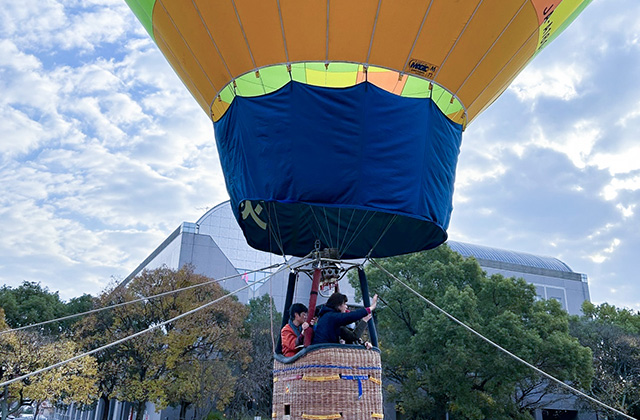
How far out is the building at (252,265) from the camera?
2794 centimetres

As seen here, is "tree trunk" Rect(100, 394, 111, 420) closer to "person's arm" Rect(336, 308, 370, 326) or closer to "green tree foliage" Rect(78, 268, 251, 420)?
"green tree foliage" Rect(78, 268, 251, 420)


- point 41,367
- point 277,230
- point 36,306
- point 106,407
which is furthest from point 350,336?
point 36,306

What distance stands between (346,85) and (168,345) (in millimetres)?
16533

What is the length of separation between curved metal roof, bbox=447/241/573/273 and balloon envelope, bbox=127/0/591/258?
2712 centimetres

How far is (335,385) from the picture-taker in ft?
14.6

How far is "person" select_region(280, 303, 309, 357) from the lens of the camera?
507 centimetres

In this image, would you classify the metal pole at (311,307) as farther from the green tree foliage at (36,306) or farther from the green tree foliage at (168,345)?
the green tree foliage at (36,306)

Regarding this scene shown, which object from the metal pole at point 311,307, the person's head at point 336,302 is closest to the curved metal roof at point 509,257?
the metal pole at point 311,307

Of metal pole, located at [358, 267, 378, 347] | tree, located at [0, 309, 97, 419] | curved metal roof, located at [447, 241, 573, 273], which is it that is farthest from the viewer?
curved metal roof, located at [447, 241, 573, 273]

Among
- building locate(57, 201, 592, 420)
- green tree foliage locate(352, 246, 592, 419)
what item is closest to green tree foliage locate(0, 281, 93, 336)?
building locate(57, 201, 592, 420)

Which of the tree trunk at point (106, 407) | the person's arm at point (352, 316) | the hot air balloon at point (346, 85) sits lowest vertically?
the tree trunk at point (106, 407)

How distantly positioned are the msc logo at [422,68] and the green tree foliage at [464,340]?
507 inches

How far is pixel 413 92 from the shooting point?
561 cm

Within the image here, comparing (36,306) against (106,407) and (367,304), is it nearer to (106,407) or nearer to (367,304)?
(106,407)
